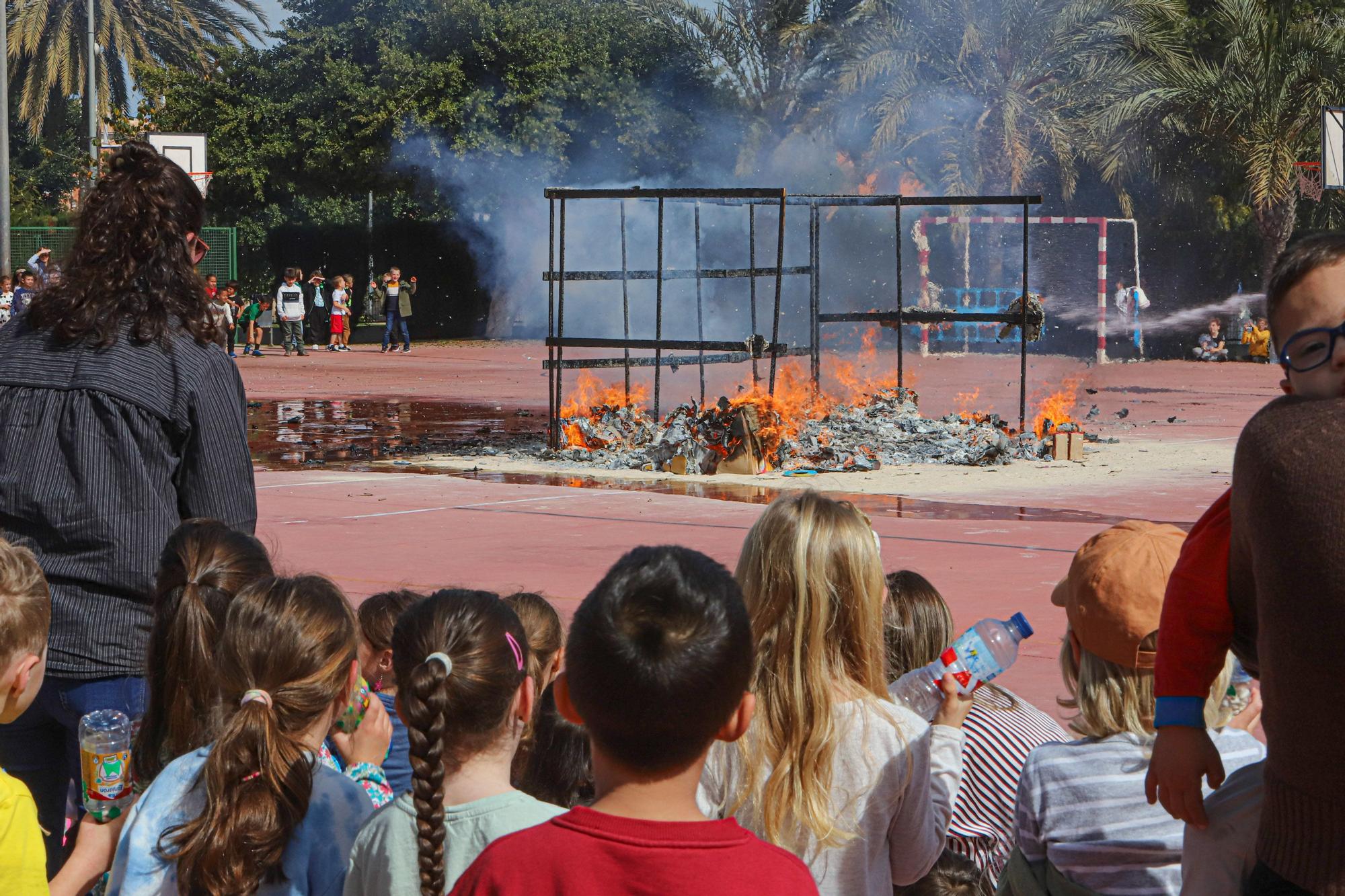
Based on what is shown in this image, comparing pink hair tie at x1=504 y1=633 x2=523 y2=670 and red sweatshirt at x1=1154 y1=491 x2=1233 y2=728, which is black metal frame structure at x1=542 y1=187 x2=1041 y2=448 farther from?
red sweatshirt at x1=1154 y1=491 x2=1233 y2=728

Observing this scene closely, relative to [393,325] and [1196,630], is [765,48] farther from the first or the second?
[1196,630]

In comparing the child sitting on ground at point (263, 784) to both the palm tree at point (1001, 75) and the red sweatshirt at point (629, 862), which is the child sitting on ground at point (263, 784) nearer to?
the red sweatshirt at point (629, 862)

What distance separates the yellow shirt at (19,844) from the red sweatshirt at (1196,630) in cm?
184

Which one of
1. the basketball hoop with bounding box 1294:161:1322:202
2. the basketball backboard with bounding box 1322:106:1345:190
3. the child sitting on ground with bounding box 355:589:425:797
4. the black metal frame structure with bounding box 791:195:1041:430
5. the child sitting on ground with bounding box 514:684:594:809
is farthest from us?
the basketball hoop with bounding box 1294:161:1322:202

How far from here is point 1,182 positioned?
2575 cm

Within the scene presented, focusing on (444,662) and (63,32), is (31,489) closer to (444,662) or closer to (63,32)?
(444,662)

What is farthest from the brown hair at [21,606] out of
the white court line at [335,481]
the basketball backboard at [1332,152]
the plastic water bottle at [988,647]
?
the basketball backboard at [1332,152]

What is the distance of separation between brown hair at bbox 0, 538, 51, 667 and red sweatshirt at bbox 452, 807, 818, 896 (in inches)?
49.4

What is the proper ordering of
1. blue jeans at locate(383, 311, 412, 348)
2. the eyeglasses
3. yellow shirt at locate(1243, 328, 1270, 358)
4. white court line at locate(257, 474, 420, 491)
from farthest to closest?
blue jeans at locate(383, 311, 412, 348) < yellow shirt at locate(1243, 328, 1270, 358) < white court line at locate(257, 474, 420, 491) < the eyeglasses

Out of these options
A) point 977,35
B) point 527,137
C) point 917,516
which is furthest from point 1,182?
point 917,516

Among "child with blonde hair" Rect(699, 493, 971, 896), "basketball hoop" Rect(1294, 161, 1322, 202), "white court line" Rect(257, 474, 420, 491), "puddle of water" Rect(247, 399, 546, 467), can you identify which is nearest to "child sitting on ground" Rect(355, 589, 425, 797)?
"child with blonde hair" Rect(699, 493, 971, 896)

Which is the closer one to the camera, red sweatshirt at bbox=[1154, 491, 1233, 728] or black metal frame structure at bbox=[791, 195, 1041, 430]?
red sweatshirt at bbox=[1154, 491, 1233, 728]

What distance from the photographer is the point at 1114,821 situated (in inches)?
108

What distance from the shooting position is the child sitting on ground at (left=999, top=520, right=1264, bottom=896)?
9.00 ft
